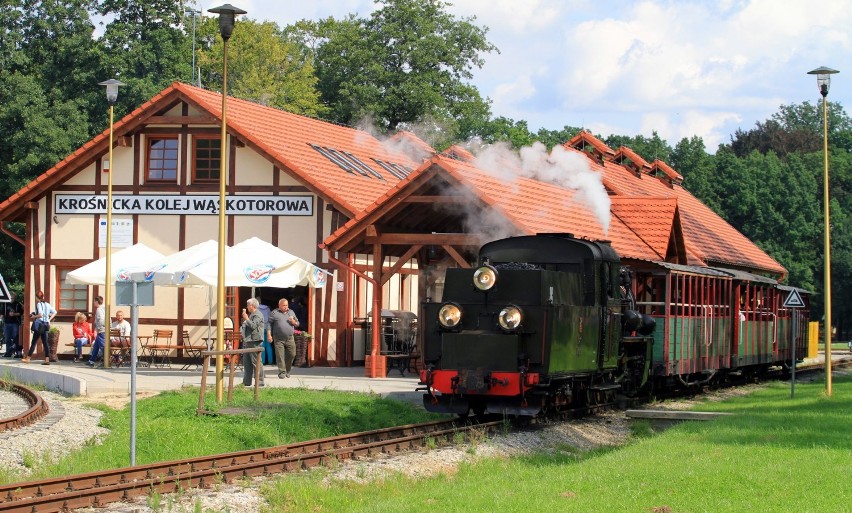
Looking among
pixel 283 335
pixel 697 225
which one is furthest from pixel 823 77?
pixel 697 225

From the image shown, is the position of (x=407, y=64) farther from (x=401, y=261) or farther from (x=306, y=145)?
(x=401, y=261)

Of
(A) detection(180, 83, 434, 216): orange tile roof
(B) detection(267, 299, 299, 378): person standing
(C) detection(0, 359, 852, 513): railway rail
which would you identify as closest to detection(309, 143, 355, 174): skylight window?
(A) detection(180, 83, 434, 216): orange tile roof

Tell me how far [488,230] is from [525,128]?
3371 centimetres

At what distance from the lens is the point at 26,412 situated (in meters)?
17.5

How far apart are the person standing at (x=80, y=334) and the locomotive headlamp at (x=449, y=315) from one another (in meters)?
14.8

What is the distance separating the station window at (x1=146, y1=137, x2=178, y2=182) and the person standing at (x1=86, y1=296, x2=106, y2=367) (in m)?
3.70

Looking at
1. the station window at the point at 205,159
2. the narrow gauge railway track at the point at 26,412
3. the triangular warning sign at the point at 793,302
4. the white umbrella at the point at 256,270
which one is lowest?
the narrow gauge railway track at the point at 26,412

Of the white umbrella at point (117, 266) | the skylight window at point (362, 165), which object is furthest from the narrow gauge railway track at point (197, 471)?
the skylight window at point (362, 165)

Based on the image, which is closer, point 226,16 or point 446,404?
point 446,404

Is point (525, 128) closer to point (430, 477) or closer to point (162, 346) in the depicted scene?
point (162, 346)

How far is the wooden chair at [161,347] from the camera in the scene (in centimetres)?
2884

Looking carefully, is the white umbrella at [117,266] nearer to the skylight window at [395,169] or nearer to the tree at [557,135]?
the skylight window at [395,169]

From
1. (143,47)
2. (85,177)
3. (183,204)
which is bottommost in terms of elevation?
(183,204)

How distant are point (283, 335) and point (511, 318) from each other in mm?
8304
